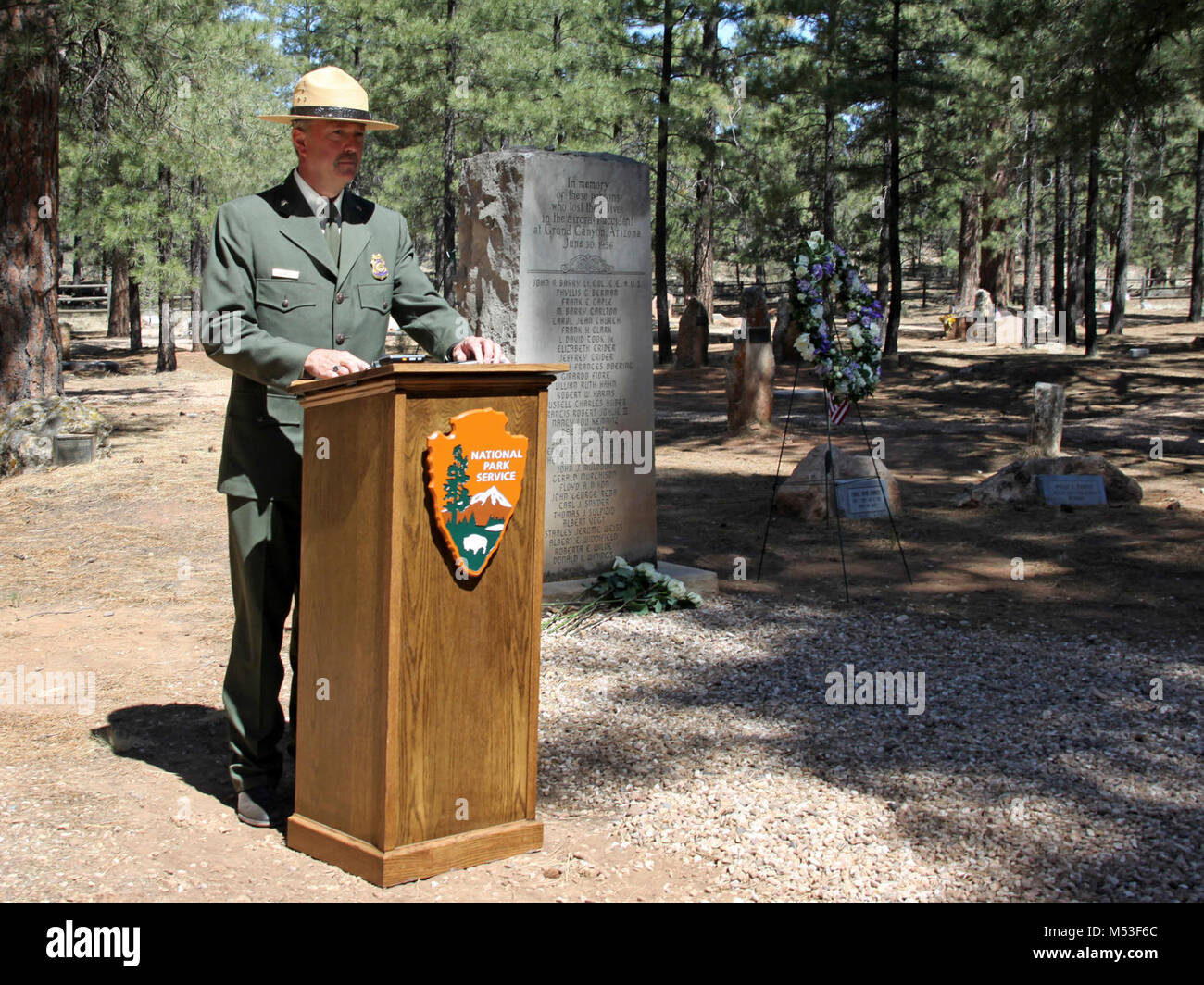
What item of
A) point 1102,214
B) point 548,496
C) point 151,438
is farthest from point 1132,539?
point 1102,214

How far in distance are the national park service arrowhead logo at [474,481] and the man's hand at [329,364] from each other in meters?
0.35

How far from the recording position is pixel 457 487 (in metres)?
3.16

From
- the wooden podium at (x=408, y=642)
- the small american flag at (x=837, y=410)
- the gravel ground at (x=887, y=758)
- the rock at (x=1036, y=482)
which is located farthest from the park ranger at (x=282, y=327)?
the rock at (x=1036, y=482)

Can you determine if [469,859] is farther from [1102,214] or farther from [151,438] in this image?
[1102,214]

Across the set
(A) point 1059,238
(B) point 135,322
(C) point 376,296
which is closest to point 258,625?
(C) point 376,296

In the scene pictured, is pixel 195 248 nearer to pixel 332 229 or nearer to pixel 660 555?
pixel 660 555

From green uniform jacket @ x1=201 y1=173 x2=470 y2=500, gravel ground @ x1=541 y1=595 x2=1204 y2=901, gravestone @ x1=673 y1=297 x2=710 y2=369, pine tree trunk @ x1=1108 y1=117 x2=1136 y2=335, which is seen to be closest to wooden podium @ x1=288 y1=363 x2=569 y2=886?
green uniform jacket @ x1=201 y1=173 x2=470 y2=500

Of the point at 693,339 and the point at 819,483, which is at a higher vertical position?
the point at 693,339

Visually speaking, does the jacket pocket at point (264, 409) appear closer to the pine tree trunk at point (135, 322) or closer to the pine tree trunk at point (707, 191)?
the pine tree trunk at point (707, 191)

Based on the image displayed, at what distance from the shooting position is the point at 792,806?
395 centimetres

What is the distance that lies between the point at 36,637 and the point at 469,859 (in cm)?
365

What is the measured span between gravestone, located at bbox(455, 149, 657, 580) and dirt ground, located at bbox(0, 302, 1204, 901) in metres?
1.15

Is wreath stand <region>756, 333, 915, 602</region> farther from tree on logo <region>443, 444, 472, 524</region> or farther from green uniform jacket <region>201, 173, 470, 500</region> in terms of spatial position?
tree on logo <region>443, 444, 472, 524</region>

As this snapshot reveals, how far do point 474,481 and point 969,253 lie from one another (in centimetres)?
3142
